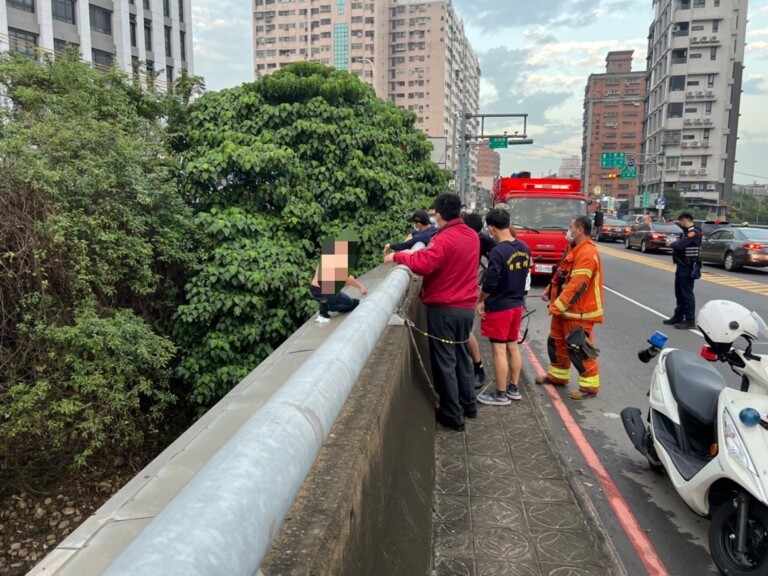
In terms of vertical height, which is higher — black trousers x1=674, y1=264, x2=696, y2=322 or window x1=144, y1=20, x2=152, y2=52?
window x1=144, y1=20, x2=152, y2=52

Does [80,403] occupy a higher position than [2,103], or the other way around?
[2,103]

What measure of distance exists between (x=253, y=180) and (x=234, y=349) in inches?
98.7

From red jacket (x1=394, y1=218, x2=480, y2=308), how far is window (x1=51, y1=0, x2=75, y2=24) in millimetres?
48215

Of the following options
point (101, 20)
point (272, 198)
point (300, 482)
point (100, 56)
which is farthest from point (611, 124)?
point (300, 482)

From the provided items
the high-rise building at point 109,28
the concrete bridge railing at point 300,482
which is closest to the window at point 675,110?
the high-rise building at point 109,28

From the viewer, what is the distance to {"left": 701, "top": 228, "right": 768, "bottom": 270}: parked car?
61.1 ft

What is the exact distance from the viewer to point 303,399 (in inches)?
56.6

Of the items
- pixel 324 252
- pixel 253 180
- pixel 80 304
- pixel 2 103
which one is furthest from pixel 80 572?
pixel 2 103

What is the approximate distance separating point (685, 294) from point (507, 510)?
26.5ft

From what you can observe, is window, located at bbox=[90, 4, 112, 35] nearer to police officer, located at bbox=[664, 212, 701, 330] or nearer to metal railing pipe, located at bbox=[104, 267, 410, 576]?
police officer, located at bbox=[664, 212, 701, 330]

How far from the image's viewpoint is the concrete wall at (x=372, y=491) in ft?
5.53

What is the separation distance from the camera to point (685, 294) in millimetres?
10094

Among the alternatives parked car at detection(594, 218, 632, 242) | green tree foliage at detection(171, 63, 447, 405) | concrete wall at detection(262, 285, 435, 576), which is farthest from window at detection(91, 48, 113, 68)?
concrete wall at detection(262, 285, 435, 576)

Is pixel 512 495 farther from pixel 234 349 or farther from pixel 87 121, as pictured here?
pixel 87 121
